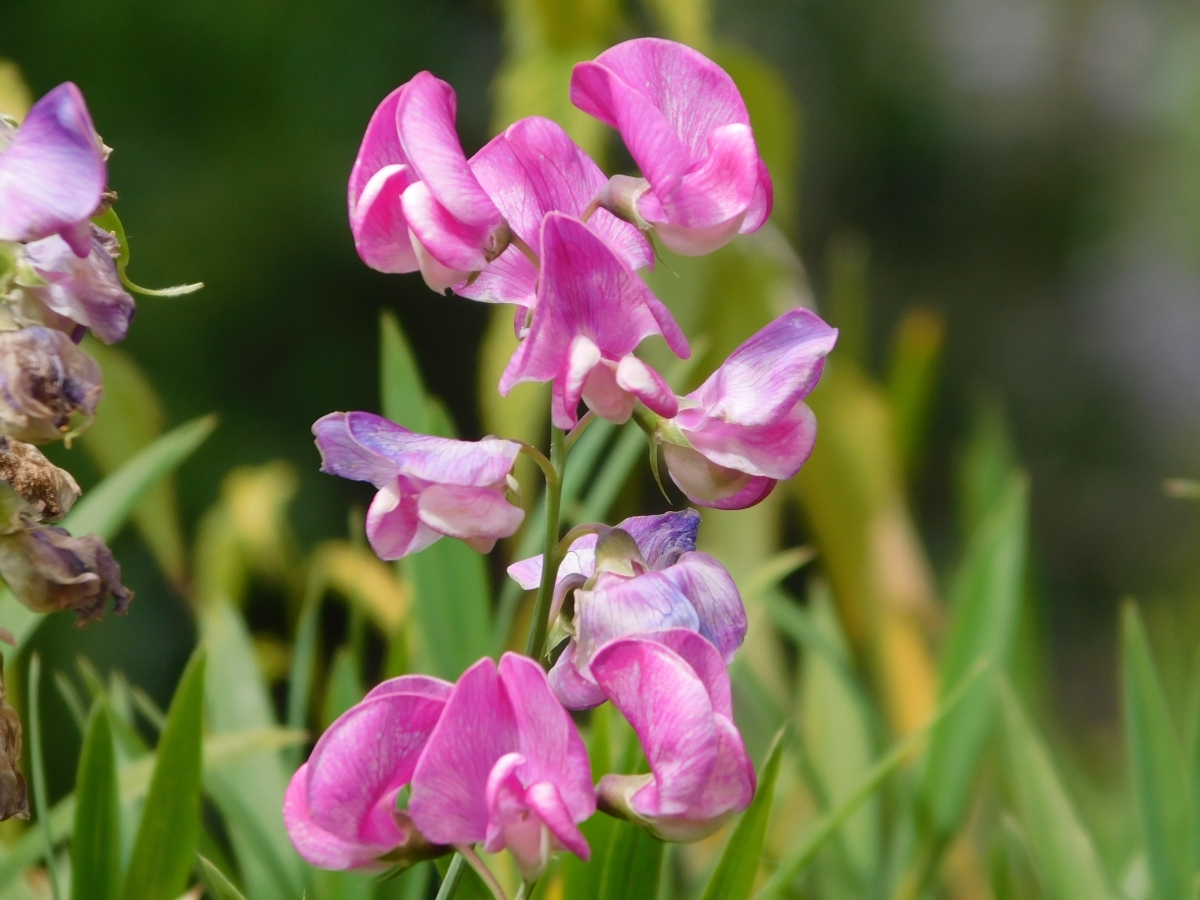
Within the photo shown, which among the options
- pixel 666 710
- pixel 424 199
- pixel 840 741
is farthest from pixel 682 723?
pixel 840 741

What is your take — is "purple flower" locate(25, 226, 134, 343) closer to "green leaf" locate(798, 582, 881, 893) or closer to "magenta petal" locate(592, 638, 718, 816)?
"magenta petal" locate(592, 638, 718, 816)

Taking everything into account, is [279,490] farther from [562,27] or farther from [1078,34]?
[1078,34]

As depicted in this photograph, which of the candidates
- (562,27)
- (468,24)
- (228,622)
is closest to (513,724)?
(228,622)

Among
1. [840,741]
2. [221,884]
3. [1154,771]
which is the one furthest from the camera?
[840,741]

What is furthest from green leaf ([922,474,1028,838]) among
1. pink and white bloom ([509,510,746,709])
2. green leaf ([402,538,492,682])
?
pink and white bloom ([509,510,746,709])

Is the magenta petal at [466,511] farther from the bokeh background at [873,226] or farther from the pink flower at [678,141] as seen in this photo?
the bokeh background at [873,226]

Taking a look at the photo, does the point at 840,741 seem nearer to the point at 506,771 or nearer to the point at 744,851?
the point at 744,851

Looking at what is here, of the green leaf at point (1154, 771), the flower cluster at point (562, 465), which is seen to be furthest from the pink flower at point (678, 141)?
the green leaf at point (1154, 771)
